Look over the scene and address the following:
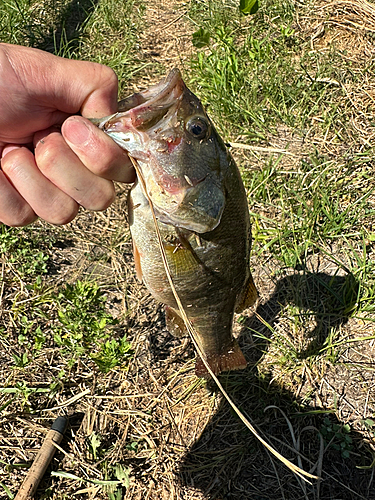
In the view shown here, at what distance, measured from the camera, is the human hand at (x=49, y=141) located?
1.86m

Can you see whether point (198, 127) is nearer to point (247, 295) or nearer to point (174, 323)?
point (247, 295)

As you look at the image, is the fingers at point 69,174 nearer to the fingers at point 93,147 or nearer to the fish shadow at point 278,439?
the fingers at point 93,147

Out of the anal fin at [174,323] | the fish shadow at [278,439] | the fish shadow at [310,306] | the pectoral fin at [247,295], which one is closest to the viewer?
the pectoral fin at [247,295]

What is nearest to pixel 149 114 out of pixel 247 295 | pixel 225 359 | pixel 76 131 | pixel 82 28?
pixel 76 131

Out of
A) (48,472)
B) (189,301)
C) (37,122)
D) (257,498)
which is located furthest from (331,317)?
(37,122)

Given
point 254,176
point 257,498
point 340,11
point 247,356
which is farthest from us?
point 340,11

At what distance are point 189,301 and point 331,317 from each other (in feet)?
4.97

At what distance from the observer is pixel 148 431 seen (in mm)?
2904

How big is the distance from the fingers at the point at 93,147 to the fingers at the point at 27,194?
0.23 meters

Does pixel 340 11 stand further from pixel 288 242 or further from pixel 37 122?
pixel 37 122

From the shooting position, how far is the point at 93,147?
1710 mm

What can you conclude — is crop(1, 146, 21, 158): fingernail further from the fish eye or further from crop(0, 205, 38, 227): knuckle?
the fish eye

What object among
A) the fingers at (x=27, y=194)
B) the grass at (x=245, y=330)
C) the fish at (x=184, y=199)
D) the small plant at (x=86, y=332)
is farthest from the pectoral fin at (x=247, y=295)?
the small plant at (x=86, y=332)

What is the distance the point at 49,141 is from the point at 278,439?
215 cm
